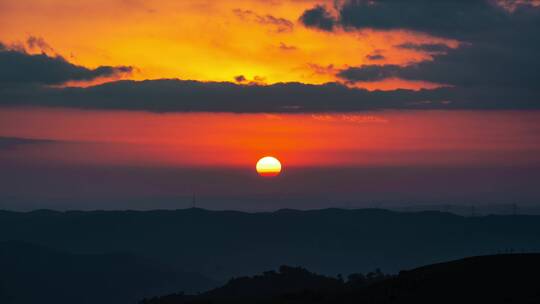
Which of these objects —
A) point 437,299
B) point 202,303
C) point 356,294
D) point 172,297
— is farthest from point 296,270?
point 437,299

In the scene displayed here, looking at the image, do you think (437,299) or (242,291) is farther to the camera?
(242,291)

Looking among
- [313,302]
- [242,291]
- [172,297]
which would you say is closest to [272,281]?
[242,291]

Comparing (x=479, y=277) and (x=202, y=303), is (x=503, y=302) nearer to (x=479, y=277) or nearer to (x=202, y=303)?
(x=479, y=277)

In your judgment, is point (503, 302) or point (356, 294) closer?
point (503, 302)

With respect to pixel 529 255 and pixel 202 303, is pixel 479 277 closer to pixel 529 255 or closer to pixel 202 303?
pixel 529 255

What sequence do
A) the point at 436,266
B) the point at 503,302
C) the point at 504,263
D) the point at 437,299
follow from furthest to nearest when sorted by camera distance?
the point at 436,266
the point at 504,263
the point at 437,299
the point at 503,302

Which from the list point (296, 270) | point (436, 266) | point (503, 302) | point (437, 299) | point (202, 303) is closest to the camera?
point (503, 302)

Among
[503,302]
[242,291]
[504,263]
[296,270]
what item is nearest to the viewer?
[503,302]

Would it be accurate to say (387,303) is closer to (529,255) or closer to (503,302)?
(503,302)

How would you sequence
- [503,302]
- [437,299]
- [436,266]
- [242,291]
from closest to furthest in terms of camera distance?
[503,302] < [437,299] < [436,266] < [242,291]
